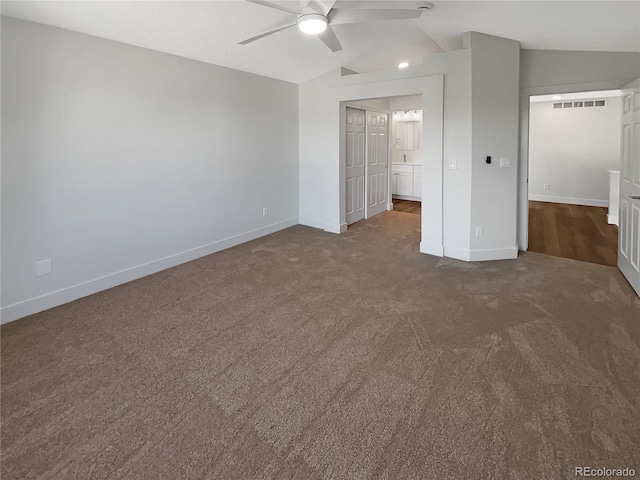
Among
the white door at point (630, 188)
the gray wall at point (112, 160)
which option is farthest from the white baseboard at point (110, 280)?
the white door at point (630, 188)

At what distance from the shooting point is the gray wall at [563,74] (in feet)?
13.4

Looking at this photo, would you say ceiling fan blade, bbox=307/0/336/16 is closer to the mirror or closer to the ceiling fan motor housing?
the ceiling fan motor housing

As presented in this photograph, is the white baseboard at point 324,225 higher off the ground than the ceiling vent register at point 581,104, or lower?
lower

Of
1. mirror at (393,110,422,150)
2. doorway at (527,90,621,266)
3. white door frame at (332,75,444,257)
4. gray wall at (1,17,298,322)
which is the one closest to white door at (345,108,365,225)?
white door frame at (332,75,444,257)

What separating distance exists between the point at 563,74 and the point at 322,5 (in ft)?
10.5

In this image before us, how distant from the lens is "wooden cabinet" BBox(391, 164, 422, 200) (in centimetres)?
895

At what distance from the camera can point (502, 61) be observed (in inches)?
170

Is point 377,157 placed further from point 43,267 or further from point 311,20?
point 43,267

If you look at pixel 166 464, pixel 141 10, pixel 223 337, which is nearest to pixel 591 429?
pixel 166 464

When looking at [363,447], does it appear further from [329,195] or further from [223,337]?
[329,195]

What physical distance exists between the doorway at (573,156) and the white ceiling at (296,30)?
3389 mm

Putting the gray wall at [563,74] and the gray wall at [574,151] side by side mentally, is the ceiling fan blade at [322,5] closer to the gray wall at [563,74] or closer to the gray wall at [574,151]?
the gray wall at [563,74]

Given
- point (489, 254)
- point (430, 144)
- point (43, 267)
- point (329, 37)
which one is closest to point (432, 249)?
point (489, 254)

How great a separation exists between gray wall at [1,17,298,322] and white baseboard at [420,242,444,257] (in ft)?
8.25
